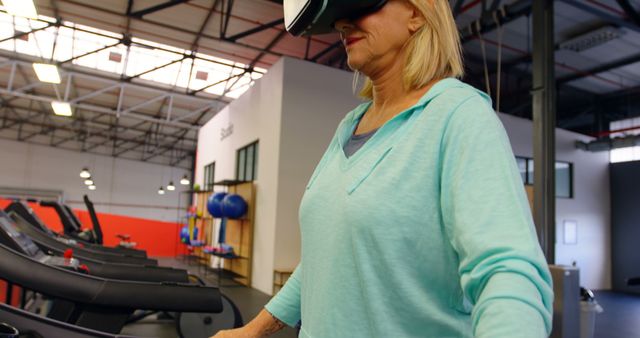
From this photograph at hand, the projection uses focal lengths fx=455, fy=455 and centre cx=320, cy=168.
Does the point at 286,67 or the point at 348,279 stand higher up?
the point at 286,67

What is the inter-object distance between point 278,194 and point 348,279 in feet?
22.0

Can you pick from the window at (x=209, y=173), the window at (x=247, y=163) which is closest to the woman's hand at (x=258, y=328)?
the window at (x=247, y=163)

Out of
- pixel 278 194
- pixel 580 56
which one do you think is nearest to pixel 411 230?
pixel 278 194

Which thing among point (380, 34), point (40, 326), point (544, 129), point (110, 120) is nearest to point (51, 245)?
point (40, 326)

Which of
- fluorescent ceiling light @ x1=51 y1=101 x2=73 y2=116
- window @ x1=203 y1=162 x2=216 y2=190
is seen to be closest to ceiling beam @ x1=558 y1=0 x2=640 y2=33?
fluorescent ceiling light @ x1=51 y1=101 x2=73 y2=116

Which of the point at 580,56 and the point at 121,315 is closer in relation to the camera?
the point at 121,315

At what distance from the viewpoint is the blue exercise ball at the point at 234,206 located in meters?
8.14

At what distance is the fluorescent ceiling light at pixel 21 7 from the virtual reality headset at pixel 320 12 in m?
4.92

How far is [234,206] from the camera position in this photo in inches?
320

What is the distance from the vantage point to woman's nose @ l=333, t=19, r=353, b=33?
779 mm

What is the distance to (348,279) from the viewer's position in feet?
2.20

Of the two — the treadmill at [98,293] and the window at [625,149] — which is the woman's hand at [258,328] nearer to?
the treadmill at [98,293]

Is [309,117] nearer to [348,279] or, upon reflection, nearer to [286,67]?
[286,67]

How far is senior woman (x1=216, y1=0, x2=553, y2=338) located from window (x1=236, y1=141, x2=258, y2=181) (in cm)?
799
